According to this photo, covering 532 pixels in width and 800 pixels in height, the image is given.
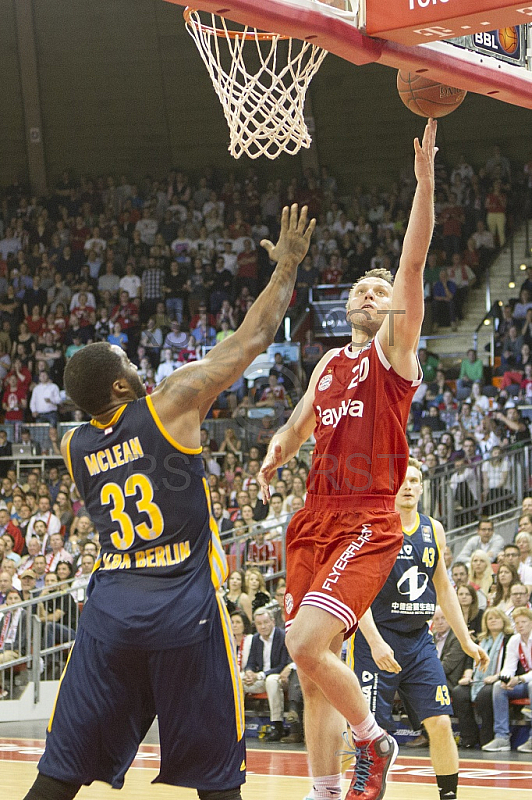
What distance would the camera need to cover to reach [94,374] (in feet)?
13.3

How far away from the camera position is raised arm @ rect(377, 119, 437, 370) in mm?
4723

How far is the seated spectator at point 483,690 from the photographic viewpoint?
30.7 feet

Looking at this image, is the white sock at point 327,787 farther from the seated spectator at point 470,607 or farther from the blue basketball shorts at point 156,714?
the seated spectator at point 470,607

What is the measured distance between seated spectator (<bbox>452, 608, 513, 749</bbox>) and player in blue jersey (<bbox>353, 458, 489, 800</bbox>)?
3.21m

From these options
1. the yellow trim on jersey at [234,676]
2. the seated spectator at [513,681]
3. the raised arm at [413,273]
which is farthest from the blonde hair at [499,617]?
the yellow trim on jersey at [234,676]

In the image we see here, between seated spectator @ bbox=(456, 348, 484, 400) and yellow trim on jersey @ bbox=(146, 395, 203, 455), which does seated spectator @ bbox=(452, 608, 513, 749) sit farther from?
seated spectator @ bbox=(456, 348, 484, 400)

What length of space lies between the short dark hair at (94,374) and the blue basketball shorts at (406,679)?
279 cm

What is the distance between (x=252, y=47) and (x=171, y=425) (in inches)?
225

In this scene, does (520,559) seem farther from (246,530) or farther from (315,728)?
(315,728)

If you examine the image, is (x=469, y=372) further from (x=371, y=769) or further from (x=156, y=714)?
(x=156, y=714)

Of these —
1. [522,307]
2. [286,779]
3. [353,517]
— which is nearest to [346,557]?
[353,517]

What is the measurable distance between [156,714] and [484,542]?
864cm

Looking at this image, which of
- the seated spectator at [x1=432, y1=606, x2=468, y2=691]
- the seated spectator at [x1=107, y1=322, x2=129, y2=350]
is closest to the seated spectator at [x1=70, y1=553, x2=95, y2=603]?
the seated spectator at [x1=432, y1=606, x2=468, y2=691]

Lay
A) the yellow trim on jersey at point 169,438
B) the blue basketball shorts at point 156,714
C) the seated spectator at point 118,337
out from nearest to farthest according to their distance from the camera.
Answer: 1. the blue basketball shorts at point 156,714
2. the yellow trim on jersey at point 169,438
3. the seated spectator at point 118,337
